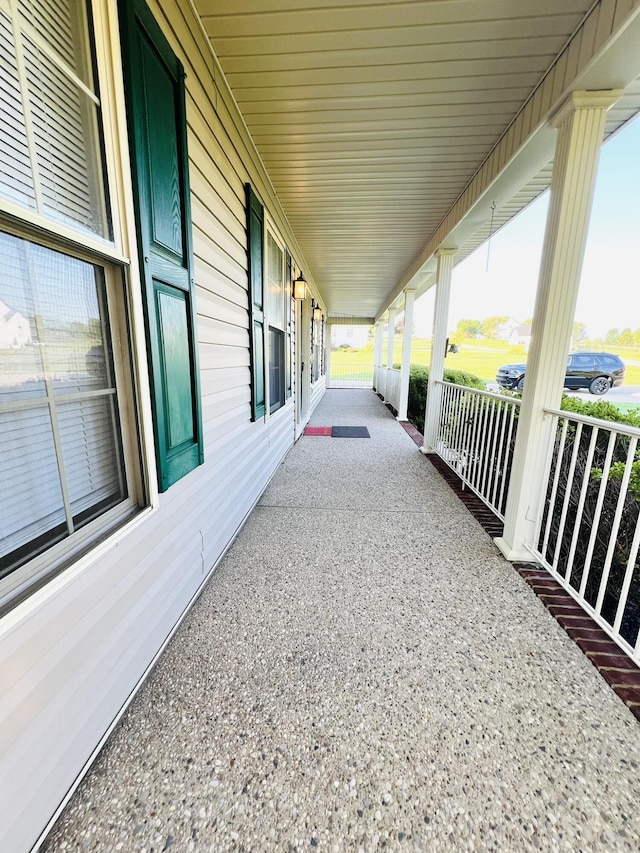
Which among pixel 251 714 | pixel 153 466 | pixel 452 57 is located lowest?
pixel 251 714

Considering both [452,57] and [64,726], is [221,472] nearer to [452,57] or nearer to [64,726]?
[64,726]


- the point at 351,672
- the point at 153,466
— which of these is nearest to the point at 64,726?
the point at 153,466

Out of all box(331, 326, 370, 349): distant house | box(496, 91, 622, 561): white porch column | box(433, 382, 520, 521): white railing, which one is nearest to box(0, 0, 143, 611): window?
box(496, 91, 622, 561): white porch column

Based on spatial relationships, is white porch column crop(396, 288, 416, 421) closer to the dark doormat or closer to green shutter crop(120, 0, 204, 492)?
the dark doormat

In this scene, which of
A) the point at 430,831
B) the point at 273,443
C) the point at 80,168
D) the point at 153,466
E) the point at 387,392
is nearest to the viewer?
the point at 430,831

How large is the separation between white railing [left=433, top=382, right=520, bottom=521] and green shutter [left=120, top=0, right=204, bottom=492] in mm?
2363

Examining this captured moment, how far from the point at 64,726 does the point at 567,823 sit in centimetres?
150

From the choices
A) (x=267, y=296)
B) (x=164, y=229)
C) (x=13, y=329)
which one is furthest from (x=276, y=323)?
(x=13, y=329)

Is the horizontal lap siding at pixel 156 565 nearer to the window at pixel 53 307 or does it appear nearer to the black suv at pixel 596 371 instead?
the window at pixel 53 307

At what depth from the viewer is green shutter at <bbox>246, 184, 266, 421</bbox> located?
2696mm

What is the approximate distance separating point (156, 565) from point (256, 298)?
2220 mm

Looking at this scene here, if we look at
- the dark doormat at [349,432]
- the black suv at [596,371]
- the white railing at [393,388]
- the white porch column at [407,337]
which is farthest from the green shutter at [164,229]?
the black suv at [596,371]

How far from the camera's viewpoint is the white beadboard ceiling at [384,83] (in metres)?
1.67

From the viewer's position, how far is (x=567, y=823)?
0.98 m
